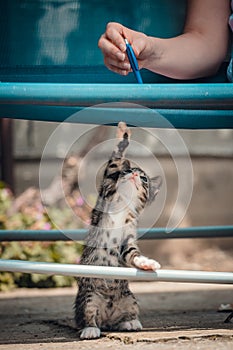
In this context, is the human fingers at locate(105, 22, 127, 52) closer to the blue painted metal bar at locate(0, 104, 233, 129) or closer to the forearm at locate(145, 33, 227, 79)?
the forearm at locate(145, 33, 227, 79)

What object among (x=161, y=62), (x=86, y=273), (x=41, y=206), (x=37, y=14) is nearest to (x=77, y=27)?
(x=37, y=14)

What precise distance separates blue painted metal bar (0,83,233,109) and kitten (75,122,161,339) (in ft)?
1.36

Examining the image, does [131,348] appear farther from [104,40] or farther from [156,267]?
[104,40]

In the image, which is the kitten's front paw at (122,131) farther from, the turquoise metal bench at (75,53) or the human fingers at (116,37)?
the human fingers at (116,37)

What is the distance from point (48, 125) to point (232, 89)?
376 centimetres

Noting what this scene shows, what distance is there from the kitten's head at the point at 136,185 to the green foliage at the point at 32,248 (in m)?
1.97

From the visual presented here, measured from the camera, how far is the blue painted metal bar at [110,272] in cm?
242

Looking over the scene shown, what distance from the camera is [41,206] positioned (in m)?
5.14

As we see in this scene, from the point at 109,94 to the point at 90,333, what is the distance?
2.60 ft

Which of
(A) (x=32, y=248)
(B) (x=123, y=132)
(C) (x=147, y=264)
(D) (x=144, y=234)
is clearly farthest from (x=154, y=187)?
(A) (x=32, y=248)

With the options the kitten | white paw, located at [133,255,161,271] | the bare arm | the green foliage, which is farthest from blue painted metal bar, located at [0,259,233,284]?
the green foliage

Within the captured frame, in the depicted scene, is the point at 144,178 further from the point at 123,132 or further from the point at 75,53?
the point at 75,53

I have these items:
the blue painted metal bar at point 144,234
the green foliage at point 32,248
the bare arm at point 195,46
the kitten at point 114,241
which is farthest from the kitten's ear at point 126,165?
the green foliage at point 32,248

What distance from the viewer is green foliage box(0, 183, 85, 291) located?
4.62 meters
